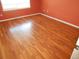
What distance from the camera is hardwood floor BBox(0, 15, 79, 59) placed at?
223cm

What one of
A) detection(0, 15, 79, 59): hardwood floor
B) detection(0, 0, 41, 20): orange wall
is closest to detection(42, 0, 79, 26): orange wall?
detection(0, 15, 79, 59): hardwood floor

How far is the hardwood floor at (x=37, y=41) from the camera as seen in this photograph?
7.30 ft

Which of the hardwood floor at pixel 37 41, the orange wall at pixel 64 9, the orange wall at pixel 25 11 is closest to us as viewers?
the hardwood floor at pixel 37 41

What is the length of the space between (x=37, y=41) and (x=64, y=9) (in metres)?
1.79

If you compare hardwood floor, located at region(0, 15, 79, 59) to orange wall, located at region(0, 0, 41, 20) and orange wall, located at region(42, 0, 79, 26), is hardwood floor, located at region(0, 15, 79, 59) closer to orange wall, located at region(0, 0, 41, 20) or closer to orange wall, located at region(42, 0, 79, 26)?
orange wall, located at region(42, 0, 79, 26)

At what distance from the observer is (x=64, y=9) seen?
12.3 ft

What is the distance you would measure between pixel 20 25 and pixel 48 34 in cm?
130

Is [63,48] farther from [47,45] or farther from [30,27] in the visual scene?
[30,27]

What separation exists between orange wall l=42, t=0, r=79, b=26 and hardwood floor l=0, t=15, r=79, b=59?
322 millimetres

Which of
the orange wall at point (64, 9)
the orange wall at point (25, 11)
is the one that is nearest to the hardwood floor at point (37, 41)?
the orange wall at point (64, 9)

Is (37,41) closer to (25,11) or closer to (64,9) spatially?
(64,9)

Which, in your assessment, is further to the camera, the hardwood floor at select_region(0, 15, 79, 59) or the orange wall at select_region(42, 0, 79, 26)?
the orange wall at select_region(42, 0, 79, 26)

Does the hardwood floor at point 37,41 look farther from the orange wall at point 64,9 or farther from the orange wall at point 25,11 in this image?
the orange wall at point 25,11

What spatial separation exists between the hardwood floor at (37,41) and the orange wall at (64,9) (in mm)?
322
